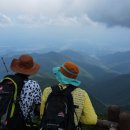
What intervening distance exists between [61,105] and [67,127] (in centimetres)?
46

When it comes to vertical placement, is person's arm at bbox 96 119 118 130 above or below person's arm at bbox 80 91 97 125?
below

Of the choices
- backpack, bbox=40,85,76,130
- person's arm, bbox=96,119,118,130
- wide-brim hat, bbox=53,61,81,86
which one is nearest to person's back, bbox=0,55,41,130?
backpack, bbox=40,85,76,130

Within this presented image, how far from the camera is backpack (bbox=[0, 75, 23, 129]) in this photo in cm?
689

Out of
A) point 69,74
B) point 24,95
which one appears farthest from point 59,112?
point 24,95

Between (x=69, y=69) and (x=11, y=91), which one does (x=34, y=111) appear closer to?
(x=11, y=91)

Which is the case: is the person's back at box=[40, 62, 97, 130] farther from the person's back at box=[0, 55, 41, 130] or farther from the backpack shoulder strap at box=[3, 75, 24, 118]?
the backpack shoulder strap at box=[3, 75, 24, 118]

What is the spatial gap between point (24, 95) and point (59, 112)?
107 cm

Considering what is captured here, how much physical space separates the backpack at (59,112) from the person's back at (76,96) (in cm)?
11

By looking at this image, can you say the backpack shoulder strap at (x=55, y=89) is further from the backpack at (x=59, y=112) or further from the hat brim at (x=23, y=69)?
the hat brim at (x=23, y=69)

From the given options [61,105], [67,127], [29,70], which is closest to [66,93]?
[61,105]

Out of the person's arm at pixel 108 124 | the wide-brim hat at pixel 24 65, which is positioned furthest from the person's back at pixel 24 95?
the person's arm at pixel 108 124

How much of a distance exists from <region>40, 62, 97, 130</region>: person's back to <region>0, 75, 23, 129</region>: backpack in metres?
0.66

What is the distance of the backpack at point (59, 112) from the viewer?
6543mm

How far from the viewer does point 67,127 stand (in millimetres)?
6578
